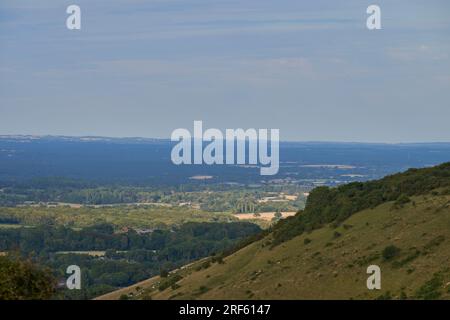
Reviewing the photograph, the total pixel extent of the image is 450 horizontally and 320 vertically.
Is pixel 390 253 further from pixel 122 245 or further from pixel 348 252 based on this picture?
pixel 122 245

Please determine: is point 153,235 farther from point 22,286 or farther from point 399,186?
point 22,286

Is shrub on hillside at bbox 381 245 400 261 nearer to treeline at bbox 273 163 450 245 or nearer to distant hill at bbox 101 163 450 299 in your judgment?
distant hill at bbox 101 163 450 299

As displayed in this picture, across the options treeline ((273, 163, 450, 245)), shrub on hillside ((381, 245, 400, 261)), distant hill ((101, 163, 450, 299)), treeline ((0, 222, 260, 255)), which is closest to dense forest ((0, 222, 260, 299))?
treeline ((0, 222, 260, 255))

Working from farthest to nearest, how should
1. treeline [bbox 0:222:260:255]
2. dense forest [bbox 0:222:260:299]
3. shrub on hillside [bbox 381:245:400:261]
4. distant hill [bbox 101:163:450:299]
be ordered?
treeline [bbox 0:222:260:255] < dense forest [bbox 0:222:260:299] < shrub on hillside [bbox 381:245:400:261] < distant hill [bbox 101:163:450:299]

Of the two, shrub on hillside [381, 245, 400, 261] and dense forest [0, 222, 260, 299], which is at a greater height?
shrub on hillside [381, 245, 400, 261]

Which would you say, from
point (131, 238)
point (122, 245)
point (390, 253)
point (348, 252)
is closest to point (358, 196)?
point (348, 252)
